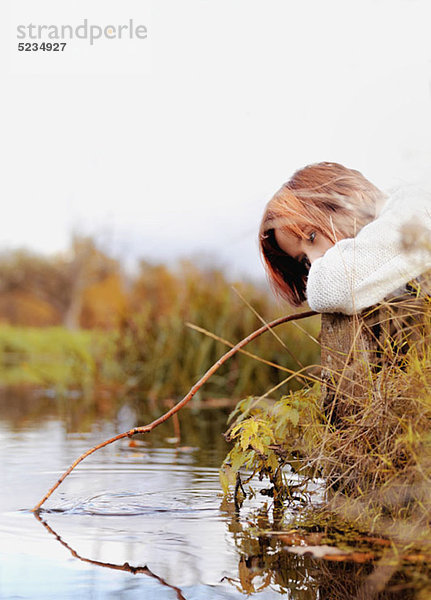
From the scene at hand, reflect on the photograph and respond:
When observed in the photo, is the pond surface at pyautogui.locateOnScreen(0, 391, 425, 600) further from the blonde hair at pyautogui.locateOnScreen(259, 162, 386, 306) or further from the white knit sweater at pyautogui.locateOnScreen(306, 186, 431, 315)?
the blonde hair at pyautogui.locateOnScreen(259, 162, 386, 306)

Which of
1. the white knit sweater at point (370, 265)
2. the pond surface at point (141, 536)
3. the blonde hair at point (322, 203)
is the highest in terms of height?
the blonde hair at point (322, 203)

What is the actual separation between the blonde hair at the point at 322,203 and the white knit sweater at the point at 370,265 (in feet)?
0.82

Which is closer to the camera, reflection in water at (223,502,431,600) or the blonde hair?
reflection in water at (223,502,431,600)

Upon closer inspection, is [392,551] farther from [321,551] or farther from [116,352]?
[116,352]

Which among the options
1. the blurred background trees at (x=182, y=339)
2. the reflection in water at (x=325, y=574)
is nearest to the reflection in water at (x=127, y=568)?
the reflection in water at (x=325, y=574)

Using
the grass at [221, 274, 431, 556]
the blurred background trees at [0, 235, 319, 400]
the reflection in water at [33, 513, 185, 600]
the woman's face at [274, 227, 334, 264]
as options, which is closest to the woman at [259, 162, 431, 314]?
the woman's face at [274, 227, 334, 264]

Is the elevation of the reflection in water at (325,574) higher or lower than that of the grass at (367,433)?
lower

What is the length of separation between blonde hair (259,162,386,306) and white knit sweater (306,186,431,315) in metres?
0.25

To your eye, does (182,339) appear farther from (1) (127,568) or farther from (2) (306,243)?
(1) (127,568)

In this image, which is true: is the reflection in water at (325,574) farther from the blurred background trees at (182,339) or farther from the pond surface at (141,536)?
the blurred background trees at (182,339)

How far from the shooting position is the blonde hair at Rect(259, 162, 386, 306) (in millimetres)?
3145

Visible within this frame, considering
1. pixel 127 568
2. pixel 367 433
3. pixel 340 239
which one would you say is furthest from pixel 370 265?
pixel 127 568

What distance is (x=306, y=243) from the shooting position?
10.5ft

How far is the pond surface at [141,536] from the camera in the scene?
2029 mm
